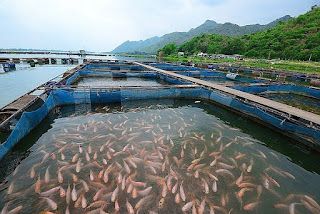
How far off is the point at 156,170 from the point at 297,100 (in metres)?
16.6

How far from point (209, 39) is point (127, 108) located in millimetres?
114736

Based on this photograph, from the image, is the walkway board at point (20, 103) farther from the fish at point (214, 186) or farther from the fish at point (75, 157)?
the fish at point (214, 186)

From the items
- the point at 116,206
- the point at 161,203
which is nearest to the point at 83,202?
the point at 116,206

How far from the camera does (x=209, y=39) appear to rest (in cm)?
11100

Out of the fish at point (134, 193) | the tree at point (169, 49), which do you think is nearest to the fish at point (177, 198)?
the fish at point (134, 193)

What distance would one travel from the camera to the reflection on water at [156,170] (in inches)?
180

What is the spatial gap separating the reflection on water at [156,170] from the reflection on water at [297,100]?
7609mm

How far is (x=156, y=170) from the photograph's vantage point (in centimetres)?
577

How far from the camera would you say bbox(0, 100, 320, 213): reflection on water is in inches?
180

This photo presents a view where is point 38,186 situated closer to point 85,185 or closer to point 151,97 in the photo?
point 85,185

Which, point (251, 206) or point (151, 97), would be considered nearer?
point (251, 206)

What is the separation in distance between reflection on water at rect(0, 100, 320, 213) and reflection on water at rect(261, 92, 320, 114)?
7609 millimetres

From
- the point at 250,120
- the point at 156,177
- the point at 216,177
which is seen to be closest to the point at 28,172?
the point at 156,177

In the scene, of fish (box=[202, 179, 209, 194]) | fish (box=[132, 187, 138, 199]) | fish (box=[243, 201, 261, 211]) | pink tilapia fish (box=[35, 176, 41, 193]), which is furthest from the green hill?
pink tilapia fish (box=[35, 176, 41, 193])
